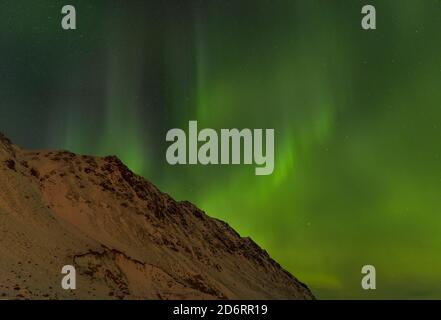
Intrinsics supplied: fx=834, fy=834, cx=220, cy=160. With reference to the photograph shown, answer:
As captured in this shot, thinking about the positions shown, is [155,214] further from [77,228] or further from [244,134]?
[244,134]

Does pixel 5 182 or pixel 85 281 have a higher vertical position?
pixel 5 182

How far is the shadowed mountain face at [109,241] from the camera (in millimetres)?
60094

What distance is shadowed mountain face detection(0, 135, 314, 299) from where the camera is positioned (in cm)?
6009

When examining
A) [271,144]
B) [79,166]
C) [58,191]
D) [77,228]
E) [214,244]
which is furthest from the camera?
[214,244]

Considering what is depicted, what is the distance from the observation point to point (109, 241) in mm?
82188

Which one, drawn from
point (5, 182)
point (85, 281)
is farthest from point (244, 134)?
point (5, 182)

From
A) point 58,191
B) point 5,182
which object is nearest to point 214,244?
point 58,191

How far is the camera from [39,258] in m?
59.3

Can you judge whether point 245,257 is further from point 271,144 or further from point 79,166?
point 271,144
